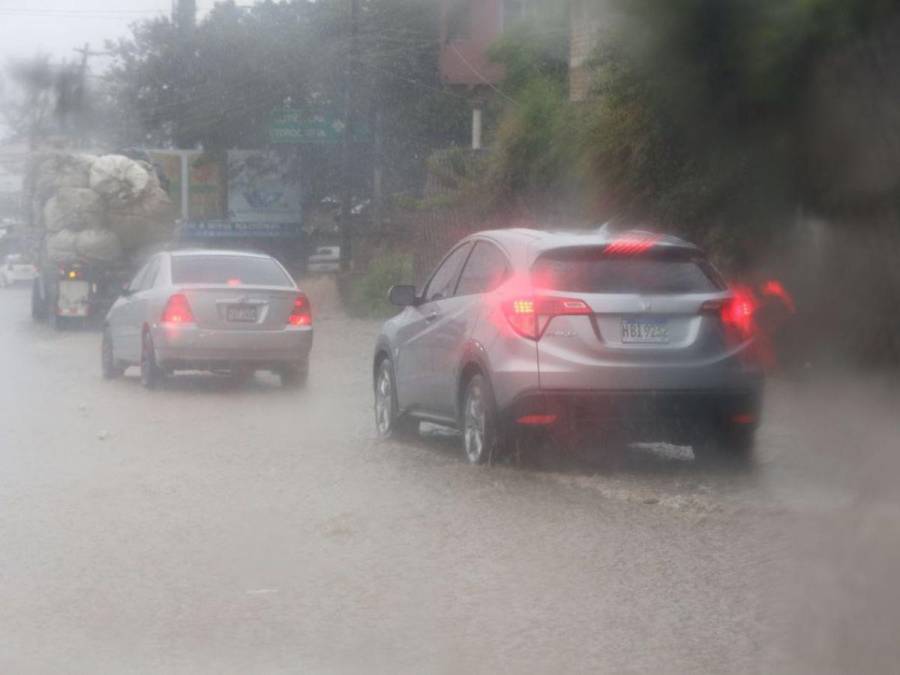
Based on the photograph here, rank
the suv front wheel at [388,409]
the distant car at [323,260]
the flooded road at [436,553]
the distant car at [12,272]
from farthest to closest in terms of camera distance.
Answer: the distant car at [12,272], the distant car at [323,260], the suv front wheel at [388,409], the flooded road at [436,553]

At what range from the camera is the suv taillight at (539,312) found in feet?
35.7

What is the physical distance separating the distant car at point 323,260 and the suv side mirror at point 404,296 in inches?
1350

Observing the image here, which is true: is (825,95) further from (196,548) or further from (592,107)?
(592,107)

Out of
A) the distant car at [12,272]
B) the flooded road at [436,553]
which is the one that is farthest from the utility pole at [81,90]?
the distant car at [12,272]

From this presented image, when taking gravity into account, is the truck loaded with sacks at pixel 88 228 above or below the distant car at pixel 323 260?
above

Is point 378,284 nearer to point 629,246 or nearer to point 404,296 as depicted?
point 404,296

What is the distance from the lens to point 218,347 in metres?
17.8

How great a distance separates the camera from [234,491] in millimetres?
10938

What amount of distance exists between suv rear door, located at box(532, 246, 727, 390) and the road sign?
105 feet

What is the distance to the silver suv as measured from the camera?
427 inches

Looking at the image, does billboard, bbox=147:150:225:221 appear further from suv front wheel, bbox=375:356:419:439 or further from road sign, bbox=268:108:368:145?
suv front wheel, bbox=375:356:419:439

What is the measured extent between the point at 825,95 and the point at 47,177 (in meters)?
26.7

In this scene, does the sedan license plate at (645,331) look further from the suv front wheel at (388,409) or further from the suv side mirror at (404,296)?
the suv front wheel at (388,409)

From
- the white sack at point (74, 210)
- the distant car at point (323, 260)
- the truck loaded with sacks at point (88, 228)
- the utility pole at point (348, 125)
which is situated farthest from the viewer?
the distant car at point (323, 260)
